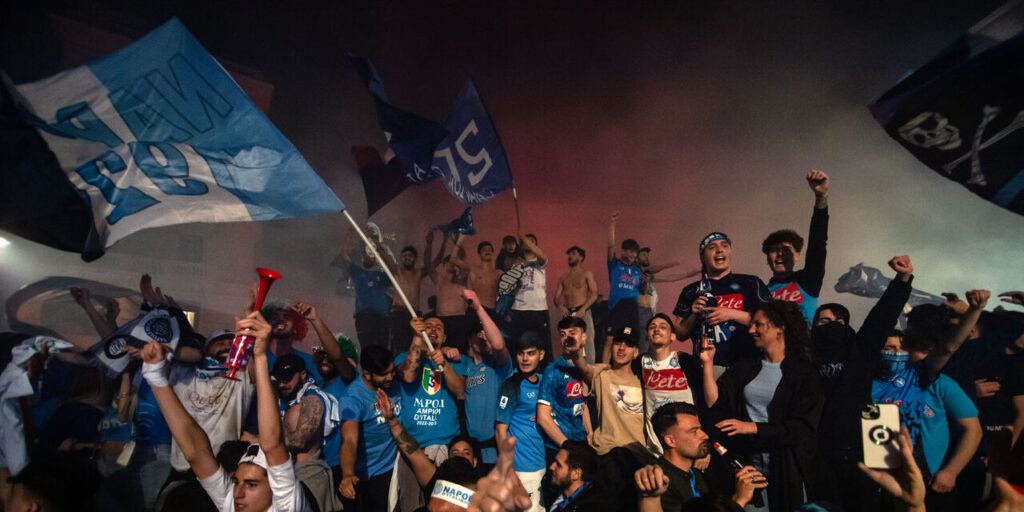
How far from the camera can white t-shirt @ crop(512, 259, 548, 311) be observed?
744 cm

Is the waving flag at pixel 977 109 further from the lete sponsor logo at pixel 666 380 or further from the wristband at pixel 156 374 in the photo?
the wristband at pixel 156 374

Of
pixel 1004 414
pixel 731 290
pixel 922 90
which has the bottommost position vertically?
pixel 1004 414

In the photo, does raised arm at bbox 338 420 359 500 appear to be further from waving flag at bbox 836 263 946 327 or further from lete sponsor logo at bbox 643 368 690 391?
waving flag at bbox 836 263 946 327

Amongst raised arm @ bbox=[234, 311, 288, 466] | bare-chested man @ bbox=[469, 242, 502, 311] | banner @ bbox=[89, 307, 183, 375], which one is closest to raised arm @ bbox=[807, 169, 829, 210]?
raised arm @ bbox=[234, 311, 288, 466]

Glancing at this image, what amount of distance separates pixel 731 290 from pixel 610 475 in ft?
6.41

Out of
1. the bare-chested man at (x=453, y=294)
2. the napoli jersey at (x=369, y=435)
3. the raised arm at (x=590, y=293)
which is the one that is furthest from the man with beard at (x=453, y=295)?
the napoli jersey at (x=369, y=435)

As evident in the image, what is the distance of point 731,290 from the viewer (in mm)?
4750

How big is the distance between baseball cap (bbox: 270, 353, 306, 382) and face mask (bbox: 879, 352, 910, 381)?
15.4 ft

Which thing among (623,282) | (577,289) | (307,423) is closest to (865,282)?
(623,282)

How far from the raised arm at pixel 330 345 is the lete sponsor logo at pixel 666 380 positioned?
8.52 feet

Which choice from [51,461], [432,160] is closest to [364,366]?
[51,461]

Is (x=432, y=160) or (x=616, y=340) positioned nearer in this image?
(x=616, y=340)

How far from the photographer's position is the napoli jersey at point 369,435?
445 cm

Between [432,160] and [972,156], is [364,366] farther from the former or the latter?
[972,156]
